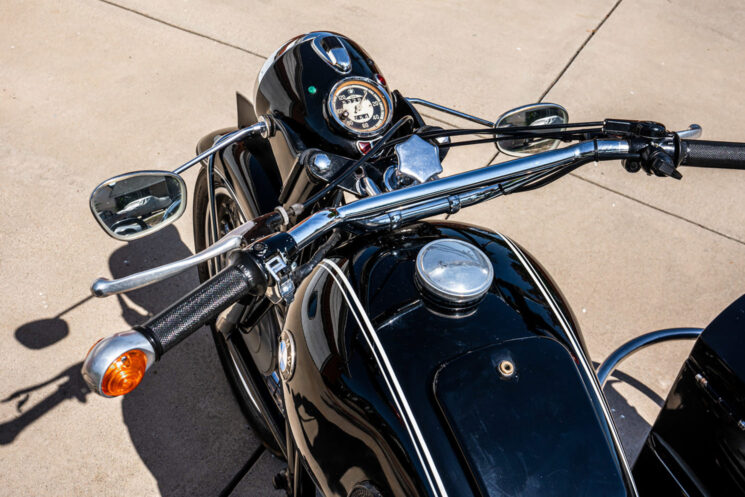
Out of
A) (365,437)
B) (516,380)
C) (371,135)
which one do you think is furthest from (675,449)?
(371,135)

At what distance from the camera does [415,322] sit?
122 centimetres

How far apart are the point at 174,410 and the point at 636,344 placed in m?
1.74

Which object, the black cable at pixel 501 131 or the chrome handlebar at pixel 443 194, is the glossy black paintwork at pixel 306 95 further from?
the chrome handlebar at pixel 443 194

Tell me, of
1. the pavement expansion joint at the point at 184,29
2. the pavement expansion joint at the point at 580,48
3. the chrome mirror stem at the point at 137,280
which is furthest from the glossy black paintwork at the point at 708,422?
the pavement expansion joint at the point at 184,29

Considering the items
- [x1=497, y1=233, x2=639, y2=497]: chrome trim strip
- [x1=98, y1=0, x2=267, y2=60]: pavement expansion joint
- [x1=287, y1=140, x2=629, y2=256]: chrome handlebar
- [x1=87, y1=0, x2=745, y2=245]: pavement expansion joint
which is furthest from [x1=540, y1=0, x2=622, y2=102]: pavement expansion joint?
[x1=497, y1=233, x2=639, y2=497]: chrome trim strip

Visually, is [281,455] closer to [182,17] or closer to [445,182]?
Answer: [445,182]

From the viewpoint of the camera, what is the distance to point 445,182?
1.31 m

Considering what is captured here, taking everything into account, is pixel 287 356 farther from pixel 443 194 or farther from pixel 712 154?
pixel 712 154

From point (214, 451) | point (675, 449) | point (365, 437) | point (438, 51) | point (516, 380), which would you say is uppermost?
point (516, 380)

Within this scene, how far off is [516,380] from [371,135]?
0.79 metres

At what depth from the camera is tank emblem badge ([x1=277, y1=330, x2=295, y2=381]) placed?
4.55ft

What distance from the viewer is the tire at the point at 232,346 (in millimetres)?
2188

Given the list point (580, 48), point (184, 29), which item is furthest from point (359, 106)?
point (580, 48)

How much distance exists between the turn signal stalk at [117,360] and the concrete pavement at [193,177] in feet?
4.56
